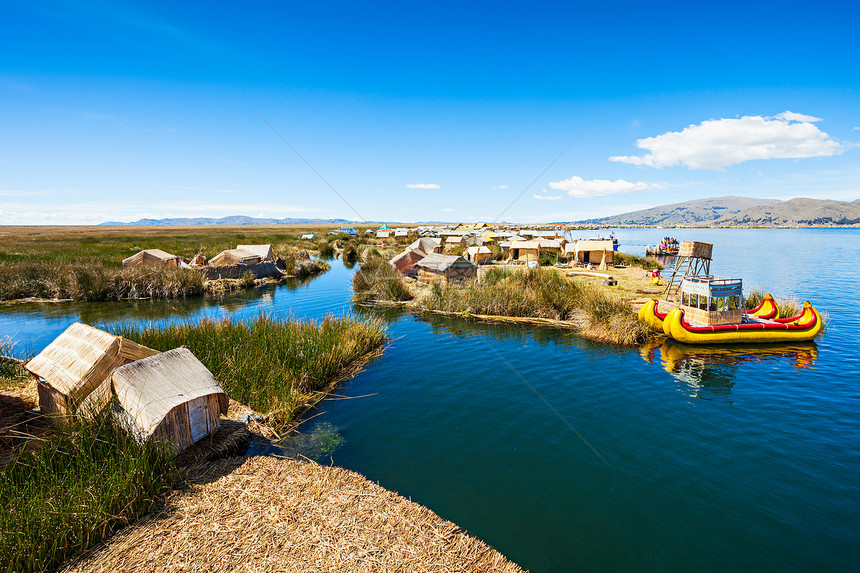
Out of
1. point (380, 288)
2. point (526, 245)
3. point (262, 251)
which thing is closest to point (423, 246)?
point (380, 288)

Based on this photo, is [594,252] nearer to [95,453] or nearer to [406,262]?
[406,262]

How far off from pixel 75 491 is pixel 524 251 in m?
38.9

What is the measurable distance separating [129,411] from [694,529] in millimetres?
9135

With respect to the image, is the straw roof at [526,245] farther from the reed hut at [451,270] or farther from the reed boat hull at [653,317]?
the reed boat hull at [653,317]

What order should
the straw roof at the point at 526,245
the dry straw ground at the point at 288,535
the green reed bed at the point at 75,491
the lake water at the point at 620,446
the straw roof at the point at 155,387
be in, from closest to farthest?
the green reed bed at the point at 75,491, the dry straw ground at the point at 288,535, the straw roof at the point at 155,387, the lake water at the point at 620,446, the straw roof at the point at 526,245

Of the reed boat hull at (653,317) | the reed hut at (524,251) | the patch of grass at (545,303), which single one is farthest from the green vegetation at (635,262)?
the reed boat hull at (653,317)

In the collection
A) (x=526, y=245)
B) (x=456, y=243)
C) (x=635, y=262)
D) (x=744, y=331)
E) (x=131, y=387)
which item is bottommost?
(x=744, y=331)

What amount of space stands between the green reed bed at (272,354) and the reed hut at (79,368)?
2739 mm

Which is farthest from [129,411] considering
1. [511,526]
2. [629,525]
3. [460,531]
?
[629,525]

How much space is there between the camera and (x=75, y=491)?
4.90 metres

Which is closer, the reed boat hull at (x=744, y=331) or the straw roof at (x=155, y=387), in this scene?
the straw roof at (x=155, y=387)

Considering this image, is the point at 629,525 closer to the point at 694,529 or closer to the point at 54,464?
the point at 694,529

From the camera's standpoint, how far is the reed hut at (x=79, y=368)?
6.25m

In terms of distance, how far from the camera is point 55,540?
4367 mm
